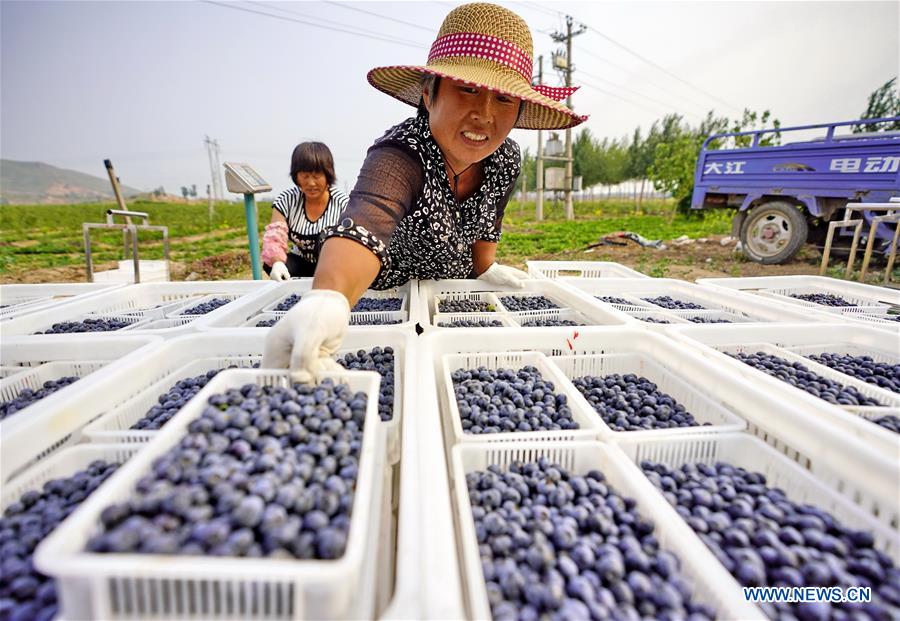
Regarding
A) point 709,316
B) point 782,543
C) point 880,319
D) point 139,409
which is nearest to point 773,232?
point 880,319

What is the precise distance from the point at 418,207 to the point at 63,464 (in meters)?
1.56

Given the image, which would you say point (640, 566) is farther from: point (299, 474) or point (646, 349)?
point (646, 349)

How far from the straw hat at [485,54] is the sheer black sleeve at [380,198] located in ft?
1.17

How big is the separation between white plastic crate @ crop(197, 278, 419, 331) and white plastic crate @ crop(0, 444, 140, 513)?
811 millimetres

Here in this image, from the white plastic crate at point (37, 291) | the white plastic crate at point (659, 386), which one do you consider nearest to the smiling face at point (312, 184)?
the white plastic crate at point (37, 291)

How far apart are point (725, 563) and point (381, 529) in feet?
2.31

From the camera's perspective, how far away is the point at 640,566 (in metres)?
0.86

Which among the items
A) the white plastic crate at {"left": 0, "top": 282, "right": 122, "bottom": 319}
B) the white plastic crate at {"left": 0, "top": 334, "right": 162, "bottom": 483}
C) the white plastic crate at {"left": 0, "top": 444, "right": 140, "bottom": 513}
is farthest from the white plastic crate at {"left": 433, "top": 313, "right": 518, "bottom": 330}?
the white plastic crate at {"left": 0, "top": 282, "right": 122, "bottom": 319}

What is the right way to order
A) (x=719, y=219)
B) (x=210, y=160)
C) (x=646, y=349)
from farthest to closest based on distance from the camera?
(x=210, y=160)
(x=719, y=219)
(x=646, y=349)

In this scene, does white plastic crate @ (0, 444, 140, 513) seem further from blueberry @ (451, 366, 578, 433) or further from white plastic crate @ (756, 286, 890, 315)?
white plastic crate @ (756, 286, 890, 315)

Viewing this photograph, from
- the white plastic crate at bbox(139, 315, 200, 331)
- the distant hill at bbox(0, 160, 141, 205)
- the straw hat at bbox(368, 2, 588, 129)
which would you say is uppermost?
the distant hill at bbox(0, 160, 141, 205)

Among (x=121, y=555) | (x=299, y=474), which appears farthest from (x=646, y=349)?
(x=121, y=555)

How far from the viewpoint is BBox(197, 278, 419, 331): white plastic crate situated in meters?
2.00

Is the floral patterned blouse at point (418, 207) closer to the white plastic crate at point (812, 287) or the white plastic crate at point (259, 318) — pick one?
the white plastic crate at point (259, 318)
